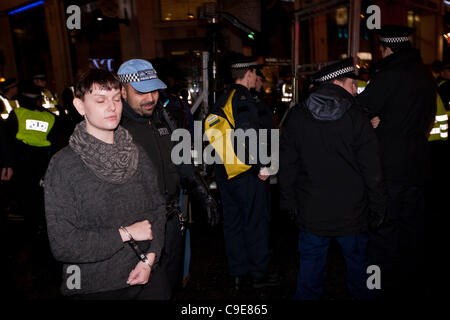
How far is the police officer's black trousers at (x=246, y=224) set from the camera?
11.7ft

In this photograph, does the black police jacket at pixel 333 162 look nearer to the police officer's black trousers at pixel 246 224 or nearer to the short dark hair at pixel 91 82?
the police officer's black trousers at pixel 246 224

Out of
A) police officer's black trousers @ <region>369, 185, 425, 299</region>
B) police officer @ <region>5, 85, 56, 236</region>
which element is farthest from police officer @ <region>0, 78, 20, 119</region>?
police officer's black trousers @ <region>369, 185, 425, 299</region>

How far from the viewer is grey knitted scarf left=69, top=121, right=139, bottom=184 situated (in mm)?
1736

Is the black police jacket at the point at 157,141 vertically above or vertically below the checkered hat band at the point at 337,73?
below

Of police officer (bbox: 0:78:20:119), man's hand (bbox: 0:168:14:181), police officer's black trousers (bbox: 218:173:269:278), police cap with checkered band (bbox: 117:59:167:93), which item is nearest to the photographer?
police cap with checkered band (bbox: 117:59:167:93)

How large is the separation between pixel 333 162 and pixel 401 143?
3.61 feet

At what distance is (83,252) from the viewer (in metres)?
1.69

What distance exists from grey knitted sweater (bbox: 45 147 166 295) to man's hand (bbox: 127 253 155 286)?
2 cm

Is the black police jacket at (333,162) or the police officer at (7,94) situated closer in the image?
the black police jacket at (333,162)

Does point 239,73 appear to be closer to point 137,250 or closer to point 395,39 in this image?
point 395,39

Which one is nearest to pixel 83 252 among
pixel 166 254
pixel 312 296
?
pixel 166 254

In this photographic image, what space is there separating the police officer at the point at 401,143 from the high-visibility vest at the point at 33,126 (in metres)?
4.21

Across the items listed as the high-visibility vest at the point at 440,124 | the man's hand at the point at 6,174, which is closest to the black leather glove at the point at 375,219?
the high-visibility vest at the point at 440,124

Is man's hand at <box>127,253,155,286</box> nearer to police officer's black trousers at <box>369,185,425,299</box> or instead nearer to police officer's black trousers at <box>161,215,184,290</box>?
police officer's black trousers at <box>161,215,184,290</box>
